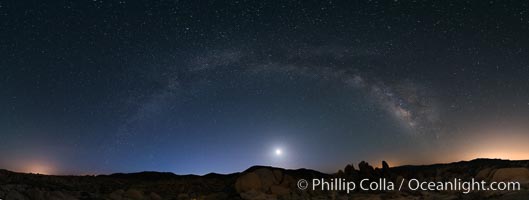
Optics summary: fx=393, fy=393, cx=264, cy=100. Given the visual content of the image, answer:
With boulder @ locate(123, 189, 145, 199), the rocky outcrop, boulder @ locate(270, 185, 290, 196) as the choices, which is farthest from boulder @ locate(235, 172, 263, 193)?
boulder @ locate(123, 189, 145, 199)

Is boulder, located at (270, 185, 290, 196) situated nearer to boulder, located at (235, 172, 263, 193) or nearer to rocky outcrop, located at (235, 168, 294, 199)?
rocky outcrop, located at (235, 168, 294, 199)

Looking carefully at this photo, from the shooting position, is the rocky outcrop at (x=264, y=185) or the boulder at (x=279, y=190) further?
the boulder at (x=279, y=190)

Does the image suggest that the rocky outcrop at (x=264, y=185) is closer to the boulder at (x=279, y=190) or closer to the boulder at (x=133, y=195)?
the boulder at (x=279, y=190)

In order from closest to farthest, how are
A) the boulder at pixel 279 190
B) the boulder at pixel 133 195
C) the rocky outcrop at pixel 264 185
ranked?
the rocky outcrop at pixel 264 185 → the boulder at pixel 279 190 → the boulder at pixel 133 195

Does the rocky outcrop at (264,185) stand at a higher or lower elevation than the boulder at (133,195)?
higher

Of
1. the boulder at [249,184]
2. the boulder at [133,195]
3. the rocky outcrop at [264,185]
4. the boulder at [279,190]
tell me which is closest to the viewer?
the rocky outcrop at [264,185]

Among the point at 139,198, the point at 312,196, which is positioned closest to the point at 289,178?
the point at 312,196

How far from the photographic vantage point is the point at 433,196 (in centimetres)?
1838

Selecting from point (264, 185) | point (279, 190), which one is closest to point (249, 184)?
point (264, 185)

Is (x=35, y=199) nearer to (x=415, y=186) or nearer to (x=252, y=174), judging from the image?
(x=252, y=174)

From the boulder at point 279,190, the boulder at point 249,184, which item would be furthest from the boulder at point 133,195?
the boulder at point 279,190

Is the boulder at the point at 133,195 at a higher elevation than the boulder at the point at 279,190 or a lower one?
lower

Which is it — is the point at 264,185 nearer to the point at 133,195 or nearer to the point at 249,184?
the point at 249,184

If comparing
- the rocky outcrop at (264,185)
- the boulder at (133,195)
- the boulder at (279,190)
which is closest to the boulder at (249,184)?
the rocky outcrop at (264,185)
